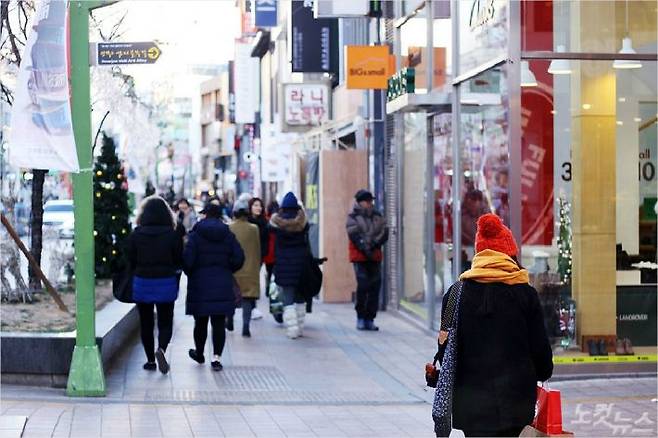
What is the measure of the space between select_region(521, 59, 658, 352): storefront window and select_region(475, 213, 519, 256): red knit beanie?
6027mm

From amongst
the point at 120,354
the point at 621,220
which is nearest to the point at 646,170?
the point at 621,220

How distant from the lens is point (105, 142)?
19.2 metres

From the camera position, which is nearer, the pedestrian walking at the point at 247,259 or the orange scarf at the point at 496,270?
the orange scarf at the point at 496,270

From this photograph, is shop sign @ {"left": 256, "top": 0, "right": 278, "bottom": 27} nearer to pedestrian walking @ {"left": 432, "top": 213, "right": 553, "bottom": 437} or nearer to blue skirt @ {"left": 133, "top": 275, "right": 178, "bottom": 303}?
blue skirt @ {"left": 133, "top": 275, "right": 178, "bottom": 303}

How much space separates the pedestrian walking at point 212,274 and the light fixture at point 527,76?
11.0ft

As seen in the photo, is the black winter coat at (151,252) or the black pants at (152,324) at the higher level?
the black winter coat at (151,252)

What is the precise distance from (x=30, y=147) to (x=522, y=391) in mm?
5218

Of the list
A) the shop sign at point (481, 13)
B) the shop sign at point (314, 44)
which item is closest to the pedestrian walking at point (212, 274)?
the shop sign at point (481, 13)

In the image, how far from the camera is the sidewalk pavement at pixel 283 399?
914 centimetres

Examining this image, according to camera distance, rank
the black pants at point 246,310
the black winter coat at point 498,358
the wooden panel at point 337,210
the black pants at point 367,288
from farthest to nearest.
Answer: the wooden panel at point 337,210
the black pants at point 367,288
the black pants at point 246,310
the black winter coat at point 498,358

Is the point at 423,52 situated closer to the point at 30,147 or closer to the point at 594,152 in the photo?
the point at 594,152

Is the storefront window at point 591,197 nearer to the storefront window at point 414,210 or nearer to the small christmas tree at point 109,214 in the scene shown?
the storefront window at point 414,210

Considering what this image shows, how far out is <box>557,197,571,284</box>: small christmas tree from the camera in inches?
477

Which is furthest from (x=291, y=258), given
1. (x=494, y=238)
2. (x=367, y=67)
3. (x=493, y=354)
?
(x=493, y=354)
